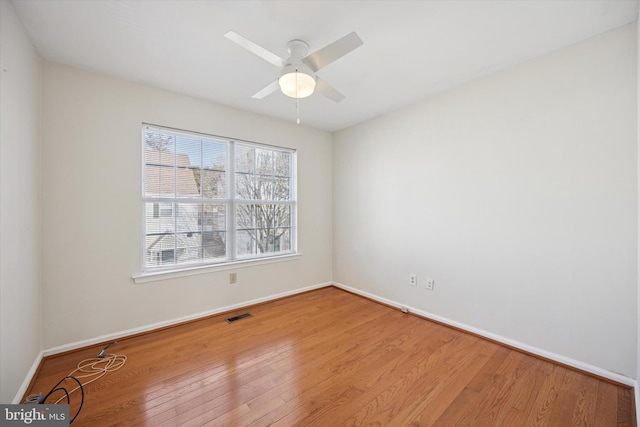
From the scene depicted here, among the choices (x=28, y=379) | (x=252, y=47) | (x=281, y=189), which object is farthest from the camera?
(x=281, y=189)

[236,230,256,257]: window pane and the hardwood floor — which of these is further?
[236,230,256,257]: window pane

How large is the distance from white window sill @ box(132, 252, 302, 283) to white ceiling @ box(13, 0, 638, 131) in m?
1.88

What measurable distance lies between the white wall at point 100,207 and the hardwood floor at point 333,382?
0.30 m

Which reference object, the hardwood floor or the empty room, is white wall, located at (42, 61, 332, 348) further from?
the hardwood floor

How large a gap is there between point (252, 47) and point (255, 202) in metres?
2.08

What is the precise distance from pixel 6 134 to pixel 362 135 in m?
3.29

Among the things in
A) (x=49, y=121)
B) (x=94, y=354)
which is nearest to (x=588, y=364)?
(x=94, y=354)

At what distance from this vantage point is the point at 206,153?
3.00m

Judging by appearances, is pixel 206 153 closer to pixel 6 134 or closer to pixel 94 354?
pixel 6 134

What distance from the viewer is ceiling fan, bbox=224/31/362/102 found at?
1.50m

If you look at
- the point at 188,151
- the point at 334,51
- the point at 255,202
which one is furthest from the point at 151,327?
the point at 334,51

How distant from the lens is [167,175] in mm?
2746

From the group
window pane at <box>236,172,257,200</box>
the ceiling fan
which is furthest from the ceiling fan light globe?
window pane at <box>236,172,257,200</box>

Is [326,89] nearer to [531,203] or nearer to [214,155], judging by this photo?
[214,155]
